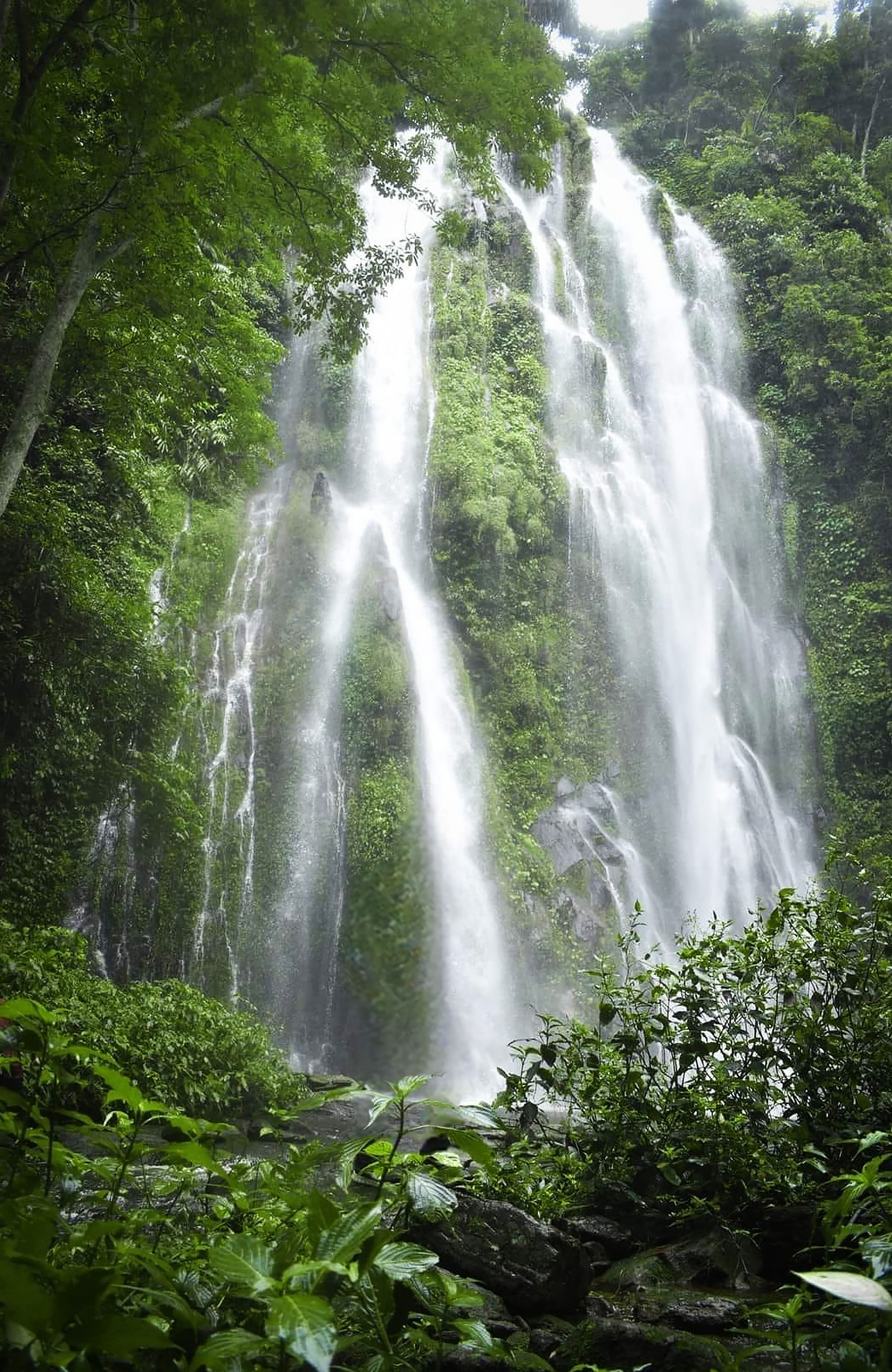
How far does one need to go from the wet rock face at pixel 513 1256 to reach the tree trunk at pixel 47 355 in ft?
13.4

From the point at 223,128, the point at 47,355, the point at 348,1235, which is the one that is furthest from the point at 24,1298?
the point at 223,128

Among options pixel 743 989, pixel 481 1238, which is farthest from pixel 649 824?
pixel 481 1238

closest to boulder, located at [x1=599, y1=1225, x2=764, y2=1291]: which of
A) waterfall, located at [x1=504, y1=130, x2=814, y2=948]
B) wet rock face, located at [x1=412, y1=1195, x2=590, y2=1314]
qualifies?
wet rock face, located at [x1=412, y1=1195, x2=590, y2=1314]

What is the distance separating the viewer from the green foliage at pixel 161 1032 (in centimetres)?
588

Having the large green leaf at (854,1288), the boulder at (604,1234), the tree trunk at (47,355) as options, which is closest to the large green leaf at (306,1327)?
the large green leaf at (854,1288)

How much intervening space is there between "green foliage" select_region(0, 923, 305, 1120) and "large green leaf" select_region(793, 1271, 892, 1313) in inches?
202

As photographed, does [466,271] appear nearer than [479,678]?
No

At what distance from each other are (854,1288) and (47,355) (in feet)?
18.5

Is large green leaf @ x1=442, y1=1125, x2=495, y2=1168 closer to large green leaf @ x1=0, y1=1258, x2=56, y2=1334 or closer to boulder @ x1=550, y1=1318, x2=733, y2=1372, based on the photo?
large green leaf @ x1=0, y1=1258, x2=56, y2=1334

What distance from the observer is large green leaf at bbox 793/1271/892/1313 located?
100 centimetres

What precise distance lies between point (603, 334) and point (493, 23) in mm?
15049

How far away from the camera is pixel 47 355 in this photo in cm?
509

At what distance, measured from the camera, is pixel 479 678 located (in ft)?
46.5

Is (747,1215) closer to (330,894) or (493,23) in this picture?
(493,23)
